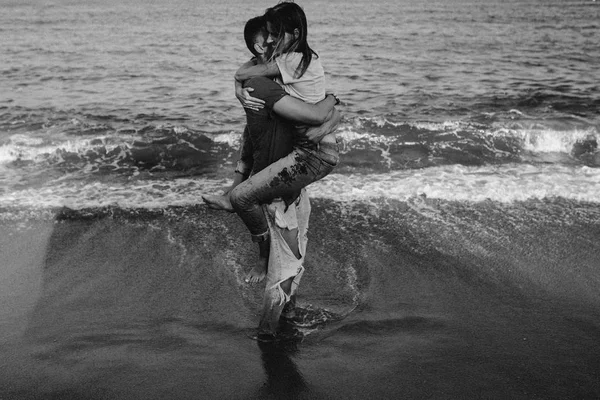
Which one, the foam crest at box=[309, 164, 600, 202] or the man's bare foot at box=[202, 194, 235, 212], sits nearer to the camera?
the man's bare foot at box=[202, 194, 235, 212]

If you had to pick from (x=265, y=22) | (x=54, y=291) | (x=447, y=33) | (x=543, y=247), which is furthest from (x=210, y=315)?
(x=447, y=33)

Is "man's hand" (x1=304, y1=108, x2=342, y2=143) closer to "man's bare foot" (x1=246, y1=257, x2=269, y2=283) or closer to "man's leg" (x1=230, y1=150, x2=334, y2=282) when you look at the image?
"man's leg" (x1=230, y1=150, x2=334, y2=282)

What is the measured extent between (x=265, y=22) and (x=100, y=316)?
8.07ft

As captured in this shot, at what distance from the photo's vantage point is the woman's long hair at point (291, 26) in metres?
3.31

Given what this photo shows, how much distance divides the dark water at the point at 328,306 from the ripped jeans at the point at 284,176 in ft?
3.38

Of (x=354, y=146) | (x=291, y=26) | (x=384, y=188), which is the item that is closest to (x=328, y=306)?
(x=291, y=26)

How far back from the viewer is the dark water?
3561 mm

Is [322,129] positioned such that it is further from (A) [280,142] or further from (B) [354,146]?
(B) [354,146]

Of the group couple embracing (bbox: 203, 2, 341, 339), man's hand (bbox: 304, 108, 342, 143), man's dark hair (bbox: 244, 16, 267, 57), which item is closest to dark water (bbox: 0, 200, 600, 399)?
couple embracing (bbox: 203, 2, 341, 339)

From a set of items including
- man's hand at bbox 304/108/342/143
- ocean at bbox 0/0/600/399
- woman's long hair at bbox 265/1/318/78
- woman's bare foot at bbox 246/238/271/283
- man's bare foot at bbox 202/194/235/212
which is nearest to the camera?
woman's long hair at bbox 265/1/318/78

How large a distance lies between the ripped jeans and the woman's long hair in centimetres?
50

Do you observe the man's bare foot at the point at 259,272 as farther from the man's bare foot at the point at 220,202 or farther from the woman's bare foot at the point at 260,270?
the man's bare foot at the point at 220,202

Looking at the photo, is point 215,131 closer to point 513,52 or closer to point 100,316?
point 100,316

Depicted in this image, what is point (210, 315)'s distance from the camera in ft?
14.3
